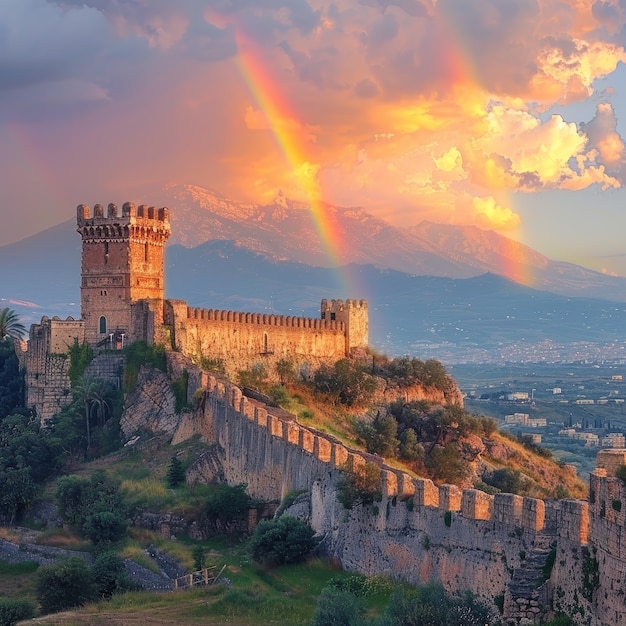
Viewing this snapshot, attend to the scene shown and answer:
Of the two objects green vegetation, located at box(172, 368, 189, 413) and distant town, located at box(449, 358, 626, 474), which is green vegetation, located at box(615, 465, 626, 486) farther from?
distant town, located at box(449, 358, 626, 474)

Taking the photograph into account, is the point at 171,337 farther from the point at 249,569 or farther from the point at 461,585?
the point at 461,585

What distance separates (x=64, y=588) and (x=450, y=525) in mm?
14067

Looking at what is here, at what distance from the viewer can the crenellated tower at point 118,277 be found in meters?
58.1

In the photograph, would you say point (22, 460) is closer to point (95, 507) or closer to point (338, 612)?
point (95, 507)

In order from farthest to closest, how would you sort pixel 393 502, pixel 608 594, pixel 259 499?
pixel 259 499 < pixel 393 502 < pixel 608 594

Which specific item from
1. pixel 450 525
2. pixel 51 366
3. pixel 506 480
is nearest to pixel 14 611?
pixel 450 525

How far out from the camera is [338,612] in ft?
88.6

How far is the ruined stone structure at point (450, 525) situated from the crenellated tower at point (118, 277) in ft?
37.1

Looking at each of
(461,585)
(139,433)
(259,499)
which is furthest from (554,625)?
(139,433)

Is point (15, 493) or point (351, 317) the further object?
point (351, 317)

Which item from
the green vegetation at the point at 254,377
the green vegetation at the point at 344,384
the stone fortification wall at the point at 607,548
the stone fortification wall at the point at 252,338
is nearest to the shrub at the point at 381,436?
the green vegetation at the point at 344,384

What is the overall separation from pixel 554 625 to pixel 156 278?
3994 cm

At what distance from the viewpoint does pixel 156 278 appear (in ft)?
198

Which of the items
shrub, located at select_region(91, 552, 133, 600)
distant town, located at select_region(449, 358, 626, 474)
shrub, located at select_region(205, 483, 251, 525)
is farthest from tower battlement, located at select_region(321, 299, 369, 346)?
shrub, located at select_region(91, 552, 133, 600)
